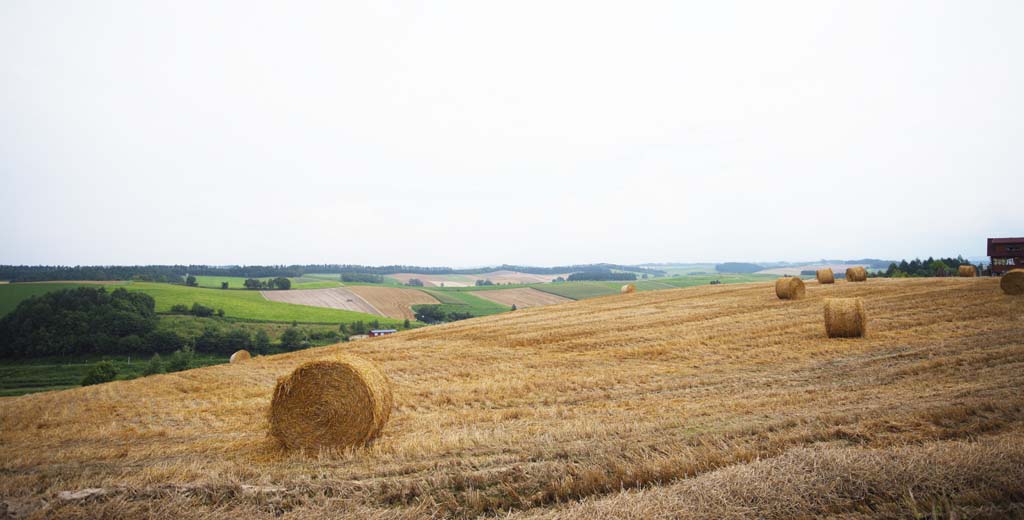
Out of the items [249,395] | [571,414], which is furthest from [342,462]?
[249,395]

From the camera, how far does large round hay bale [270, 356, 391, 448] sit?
26.6ft

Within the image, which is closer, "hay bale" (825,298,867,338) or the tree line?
"hay bale" (825,298,867,338)

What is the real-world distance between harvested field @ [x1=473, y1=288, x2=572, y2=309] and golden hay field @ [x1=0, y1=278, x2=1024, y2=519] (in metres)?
44.5

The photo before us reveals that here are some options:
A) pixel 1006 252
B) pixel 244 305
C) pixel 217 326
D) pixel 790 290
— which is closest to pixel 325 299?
pixel 244 305

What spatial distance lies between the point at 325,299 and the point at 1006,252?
6798 cm

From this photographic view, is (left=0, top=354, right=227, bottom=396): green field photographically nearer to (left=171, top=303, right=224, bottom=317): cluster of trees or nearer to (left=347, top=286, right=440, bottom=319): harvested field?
(left=171, top=303, right=224, bottom=317): cluster of trees

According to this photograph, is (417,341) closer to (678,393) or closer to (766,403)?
(678,393)

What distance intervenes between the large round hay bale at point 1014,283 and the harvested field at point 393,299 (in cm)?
4848

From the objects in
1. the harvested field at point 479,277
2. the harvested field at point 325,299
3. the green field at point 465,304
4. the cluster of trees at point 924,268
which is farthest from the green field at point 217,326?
the cluster of trees at point 924,268

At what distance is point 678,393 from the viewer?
31.6ft

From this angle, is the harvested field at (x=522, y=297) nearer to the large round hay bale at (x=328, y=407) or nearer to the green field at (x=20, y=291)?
the green field at (x=20, y=291)

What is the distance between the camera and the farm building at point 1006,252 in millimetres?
37281

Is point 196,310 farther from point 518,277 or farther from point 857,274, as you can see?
point 518,277

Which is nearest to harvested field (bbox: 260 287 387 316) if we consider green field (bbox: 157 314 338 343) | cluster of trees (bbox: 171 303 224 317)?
cluster of trees (bbox: 171 303 224 317)
